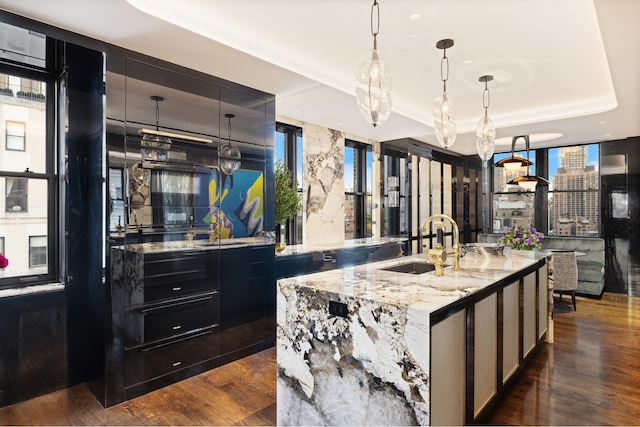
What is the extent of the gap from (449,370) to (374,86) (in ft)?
5.54

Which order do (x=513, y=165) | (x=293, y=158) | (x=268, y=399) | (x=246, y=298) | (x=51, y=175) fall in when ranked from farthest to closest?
(x=293, y=158) < (x=513, y=165) < (x=246, y=298) < (x=51, y=175) < (x=268, y=399)

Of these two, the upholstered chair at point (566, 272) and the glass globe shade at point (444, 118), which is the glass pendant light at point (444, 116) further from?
the upholstered chair at point (566, 272)

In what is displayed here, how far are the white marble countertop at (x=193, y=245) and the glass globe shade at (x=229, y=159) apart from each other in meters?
0.65

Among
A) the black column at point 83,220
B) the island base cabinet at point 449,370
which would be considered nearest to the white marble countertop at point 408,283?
the island base cabinet at point 449,370

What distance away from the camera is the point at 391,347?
1919 mm

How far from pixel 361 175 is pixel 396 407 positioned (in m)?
4.68

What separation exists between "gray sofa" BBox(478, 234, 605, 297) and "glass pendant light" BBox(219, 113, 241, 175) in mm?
5756

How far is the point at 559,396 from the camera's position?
285cm

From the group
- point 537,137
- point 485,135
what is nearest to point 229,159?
point 485,135

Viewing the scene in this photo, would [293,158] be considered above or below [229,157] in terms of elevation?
above

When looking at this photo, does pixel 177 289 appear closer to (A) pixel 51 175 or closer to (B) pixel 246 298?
(B) pixel 246 298

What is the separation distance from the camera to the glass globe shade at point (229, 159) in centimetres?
353

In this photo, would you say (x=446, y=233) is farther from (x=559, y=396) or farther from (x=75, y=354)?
(x=75, y=354)

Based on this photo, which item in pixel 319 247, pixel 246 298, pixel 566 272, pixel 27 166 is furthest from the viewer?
pixel 566 272
